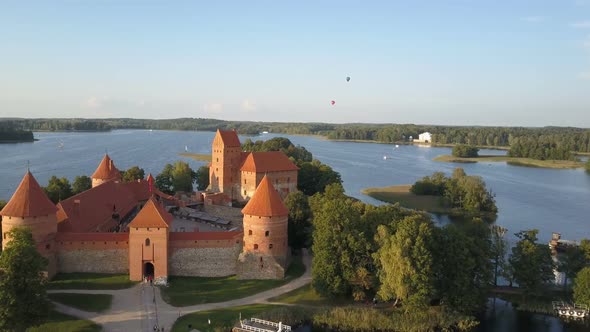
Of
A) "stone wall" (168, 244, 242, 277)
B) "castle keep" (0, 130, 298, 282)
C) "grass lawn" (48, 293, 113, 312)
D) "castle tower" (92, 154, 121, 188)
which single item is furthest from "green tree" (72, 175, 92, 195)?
"grass lawn" (48, 293, 113, 312)

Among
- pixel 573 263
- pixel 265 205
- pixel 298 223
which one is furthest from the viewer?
pixel 298 223

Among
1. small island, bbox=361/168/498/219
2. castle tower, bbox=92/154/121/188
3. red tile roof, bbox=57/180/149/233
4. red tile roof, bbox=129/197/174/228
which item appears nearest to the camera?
red tile roof, bbox=129/197/174/228

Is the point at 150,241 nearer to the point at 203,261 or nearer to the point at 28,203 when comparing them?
the point at 203,261

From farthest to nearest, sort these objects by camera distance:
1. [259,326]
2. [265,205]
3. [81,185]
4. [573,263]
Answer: [81,185] < [265,205] < [573,263] < [259,326]

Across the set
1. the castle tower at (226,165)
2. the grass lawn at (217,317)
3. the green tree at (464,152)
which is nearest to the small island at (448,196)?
the castle tower at (226,165)

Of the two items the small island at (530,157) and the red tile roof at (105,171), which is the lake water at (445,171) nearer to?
the small island at (530,157)

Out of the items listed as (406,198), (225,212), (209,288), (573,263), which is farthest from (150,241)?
(406,198)

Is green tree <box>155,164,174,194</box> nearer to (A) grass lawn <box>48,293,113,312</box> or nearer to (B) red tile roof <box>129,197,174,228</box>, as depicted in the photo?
(B) red tile roof <box>129,197,174,228</box>
